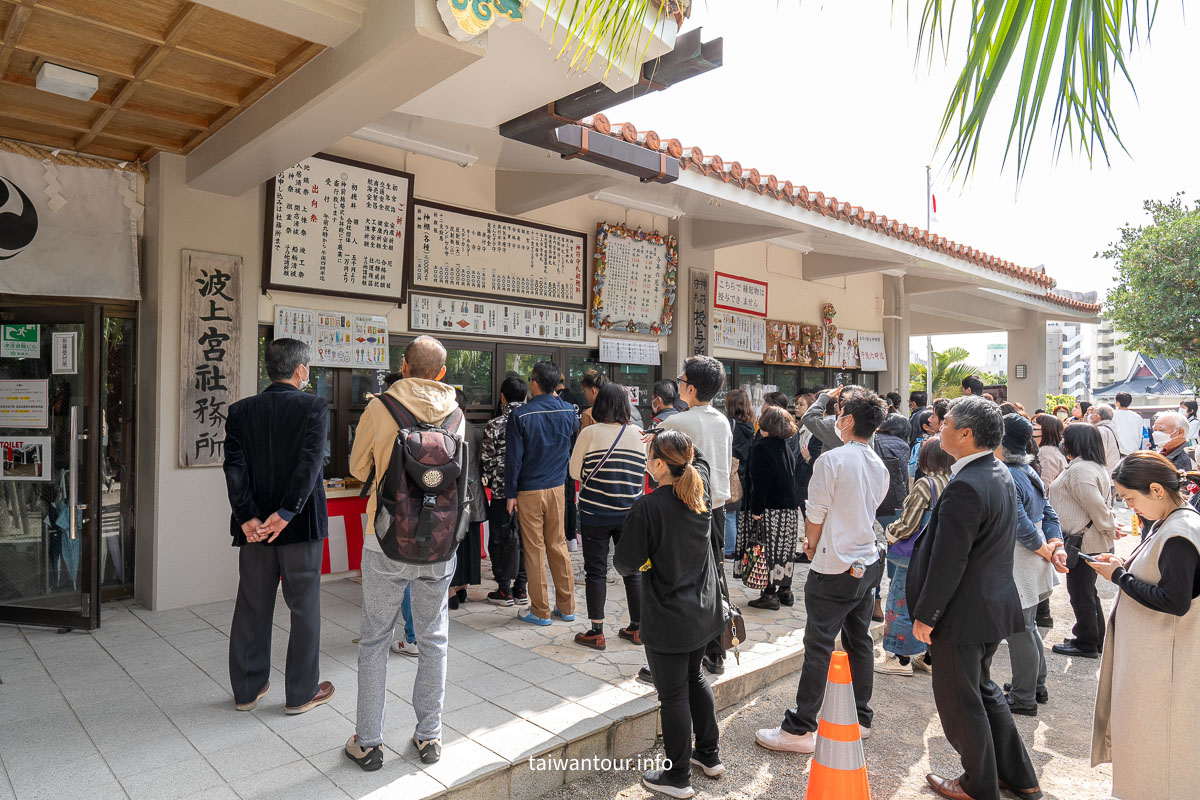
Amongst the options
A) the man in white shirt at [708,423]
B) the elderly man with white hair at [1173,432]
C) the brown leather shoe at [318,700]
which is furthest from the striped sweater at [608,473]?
the elderly man with white hair at [1173,432]

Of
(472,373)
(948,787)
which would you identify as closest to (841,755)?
(948,787)

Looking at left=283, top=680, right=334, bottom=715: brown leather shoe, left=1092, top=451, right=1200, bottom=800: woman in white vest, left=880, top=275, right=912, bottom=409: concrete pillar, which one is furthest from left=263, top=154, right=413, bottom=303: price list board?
left=880, top=275, right=912, bottom=409: concrete pillar

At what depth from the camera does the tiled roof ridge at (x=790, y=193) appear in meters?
5.62

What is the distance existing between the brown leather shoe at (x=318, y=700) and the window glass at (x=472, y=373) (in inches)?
137

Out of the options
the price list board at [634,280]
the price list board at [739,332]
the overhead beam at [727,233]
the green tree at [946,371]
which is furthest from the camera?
the green tree at [946,371]

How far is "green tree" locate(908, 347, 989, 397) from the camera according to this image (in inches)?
913

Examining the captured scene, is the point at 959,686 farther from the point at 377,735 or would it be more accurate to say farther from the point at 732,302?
the point at 732,302

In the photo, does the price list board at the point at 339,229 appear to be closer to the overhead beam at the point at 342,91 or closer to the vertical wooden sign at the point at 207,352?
the vertical wooden sign at the point at 207,352

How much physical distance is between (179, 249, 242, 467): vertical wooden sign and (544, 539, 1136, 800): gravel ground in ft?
12.5

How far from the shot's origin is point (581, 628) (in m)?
4.96

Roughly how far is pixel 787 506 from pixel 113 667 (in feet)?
15.2

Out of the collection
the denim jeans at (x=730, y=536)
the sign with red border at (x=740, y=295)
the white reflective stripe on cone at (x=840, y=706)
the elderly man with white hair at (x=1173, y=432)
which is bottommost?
the denim jeans at (x=730, y=536)

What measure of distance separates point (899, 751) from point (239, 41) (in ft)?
16.5

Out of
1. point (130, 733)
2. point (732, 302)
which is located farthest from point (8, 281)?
point (732, 302)
